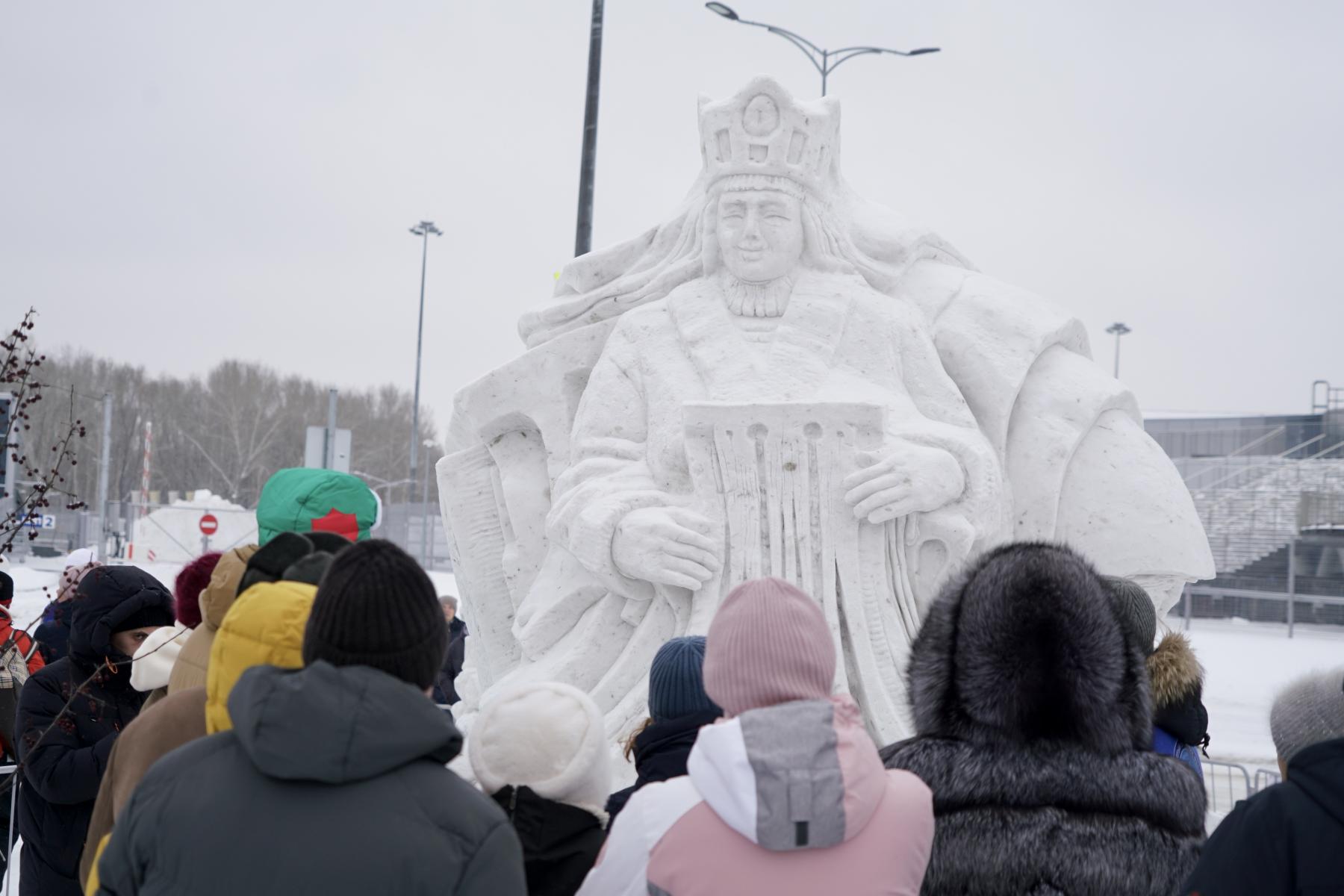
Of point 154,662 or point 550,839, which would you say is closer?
point 550,839

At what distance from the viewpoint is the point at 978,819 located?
2246 millimetres

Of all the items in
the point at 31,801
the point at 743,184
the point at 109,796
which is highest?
the point at 743,184

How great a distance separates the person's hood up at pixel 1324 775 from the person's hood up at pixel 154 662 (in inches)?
98.4

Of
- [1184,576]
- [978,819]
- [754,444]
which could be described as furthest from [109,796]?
[1184,576]

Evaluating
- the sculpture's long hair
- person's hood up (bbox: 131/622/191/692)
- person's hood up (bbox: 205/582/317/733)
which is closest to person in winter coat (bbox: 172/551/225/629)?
person's hood up (bbox: 131/622/191/692)

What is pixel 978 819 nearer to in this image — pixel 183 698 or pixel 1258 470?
pixel 183 698

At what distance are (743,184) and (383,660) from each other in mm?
4005

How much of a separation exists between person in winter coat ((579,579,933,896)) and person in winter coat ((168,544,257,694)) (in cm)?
119

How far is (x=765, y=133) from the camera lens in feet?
18.3

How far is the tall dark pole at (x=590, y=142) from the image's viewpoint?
379 inches

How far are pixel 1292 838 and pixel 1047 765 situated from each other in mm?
423

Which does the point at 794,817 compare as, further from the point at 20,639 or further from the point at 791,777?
the point at 20,639

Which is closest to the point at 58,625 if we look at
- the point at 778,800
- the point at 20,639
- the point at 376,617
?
the point at 20,639

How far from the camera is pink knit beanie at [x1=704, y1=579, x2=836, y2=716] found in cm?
217
